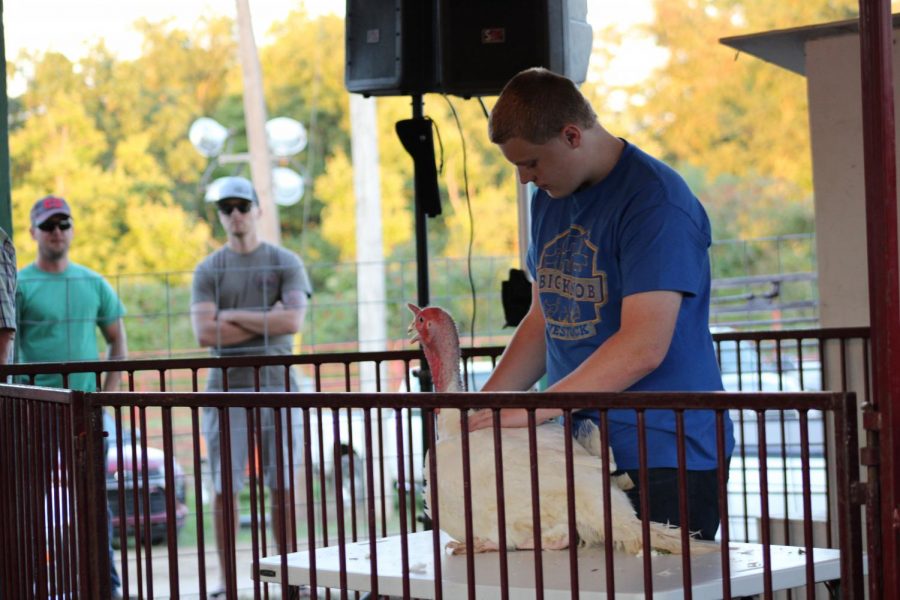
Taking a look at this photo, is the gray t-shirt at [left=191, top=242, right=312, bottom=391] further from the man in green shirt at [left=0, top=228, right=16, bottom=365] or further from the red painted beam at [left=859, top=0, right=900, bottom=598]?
the red painted beam at [left=859, top=0, right=900, bottom=598]

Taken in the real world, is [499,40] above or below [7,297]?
above

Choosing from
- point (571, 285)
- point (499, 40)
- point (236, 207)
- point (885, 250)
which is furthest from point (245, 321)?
point (885, 250)

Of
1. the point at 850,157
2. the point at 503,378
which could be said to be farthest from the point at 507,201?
the point at 503,378

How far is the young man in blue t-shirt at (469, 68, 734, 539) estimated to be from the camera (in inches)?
99.3

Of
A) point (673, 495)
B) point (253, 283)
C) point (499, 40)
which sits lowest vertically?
point (673, 495)

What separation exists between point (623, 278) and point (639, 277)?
6 cm

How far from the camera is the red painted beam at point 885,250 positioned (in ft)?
6.57

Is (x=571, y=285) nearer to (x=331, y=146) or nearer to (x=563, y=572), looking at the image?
(x=563, y=572)

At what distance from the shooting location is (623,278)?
8.48 ft

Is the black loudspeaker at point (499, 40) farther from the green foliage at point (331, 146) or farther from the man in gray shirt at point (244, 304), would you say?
the green foliage at point (331, 146)

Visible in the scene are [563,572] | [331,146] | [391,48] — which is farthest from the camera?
[331,146]

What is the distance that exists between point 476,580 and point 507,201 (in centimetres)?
1881

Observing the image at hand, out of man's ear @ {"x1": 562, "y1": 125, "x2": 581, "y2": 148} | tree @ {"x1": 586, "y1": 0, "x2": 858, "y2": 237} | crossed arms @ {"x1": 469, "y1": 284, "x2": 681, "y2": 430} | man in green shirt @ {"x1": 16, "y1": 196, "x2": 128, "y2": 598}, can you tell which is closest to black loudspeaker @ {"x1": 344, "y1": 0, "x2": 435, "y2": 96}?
man in green shirt @ {"x1": 16, "y1": 196, "x2": 128, "y2": 598}

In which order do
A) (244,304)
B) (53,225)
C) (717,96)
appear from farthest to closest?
(717,96) → (244,304) → (53,225)
